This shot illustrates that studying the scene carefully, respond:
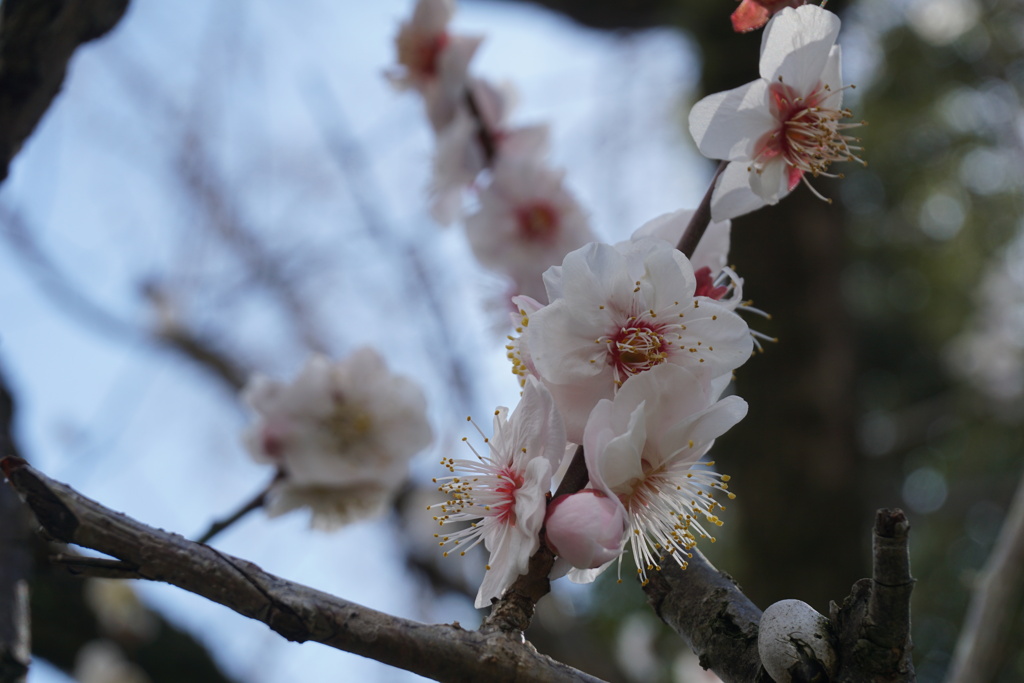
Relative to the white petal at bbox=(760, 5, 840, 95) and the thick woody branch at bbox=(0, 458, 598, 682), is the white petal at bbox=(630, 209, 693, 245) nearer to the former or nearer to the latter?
the white petal at bbox=(760, 5, 840, 95)

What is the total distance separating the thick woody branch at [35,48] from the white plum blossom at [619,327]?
55 cm

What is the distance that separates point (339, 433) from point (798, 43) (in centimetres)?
71

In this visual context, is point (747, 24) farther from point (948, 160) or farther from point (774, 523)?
point (948, 160)

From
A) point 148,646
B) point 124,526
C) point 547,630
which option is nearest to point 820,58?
point 124,526

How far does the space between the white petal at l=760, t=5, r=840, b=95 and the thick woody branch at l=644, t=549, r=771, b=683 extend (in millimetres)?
363

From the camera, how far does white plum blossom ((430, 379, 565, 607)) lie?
47cm

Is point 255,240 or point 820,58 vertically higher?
point 255,240

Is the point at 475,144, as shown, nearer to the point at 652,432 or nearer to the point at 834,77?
the point at 834,77

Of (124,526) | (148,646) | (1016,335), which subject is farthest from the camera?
(1016,335)

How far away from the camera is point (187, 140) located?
2959mm

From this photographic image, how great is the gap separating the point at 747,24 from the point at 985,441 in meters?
4.49

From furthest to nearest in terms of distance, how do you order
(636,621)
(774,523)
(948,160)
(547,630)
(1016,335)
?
(1016,335) < (948,160) < (636,621) < (774,523) < (547,630)

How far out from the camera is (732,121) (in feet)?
1.96

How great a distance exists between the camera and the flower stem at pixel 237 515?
78cm
